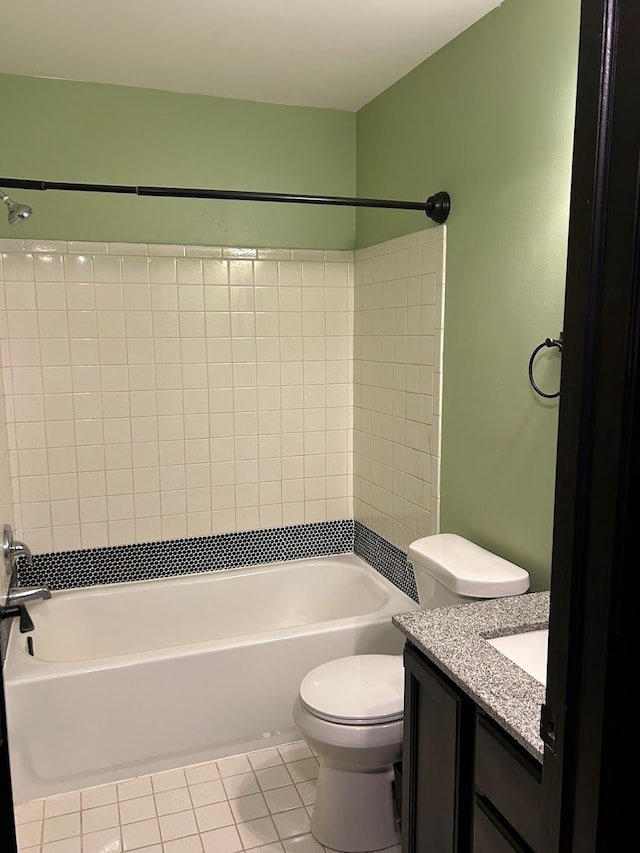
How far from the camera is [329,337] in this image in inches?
127

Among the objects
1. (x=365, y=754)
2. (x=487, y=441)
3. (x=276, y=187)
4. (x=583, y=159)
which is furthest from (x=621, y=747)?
(x=276, y=187)

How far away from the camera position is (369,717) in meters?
1.94

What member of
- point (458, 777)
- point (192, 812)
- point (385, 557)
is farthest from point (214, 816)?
point (385, 557)

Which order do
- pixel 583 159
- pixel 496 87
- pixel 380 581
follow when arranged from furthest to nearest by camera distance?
pixel 380 581, pixel 496 87, pixel 583 159

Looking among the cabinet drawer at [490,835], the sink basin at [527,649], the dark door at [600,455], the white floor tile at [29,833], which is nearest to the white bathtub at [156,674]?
the white floor tile at [29,833]

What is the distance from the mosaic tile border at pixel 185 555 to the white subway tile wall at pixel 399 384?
0.25 metres

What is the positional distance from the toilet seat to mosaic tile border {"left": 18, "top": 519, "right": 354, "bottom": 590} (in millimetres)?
1084

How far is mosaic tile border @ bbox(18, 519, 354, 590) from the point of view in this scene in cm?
295

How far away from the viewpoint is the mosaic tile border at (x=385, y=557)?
2844mm

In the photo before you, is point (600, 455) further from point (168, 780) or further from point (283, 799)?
point (168, 780)

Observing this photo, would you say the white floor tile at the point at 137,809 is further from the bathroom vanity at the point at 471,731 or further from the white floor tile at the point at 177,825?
the bathroom vanity at the point at 471,731

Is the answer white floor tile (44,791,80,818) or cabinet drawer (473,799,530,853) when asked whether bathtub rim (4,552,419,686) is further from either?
cabinet drawer (473,799,530,853)

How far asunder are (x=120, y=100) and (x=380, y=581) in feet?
7.59

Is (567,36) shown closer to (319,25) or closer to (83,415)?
(319,25)
